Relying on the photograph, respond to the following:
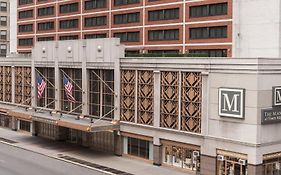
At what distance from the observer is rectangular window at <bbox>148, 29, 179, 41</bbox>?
71.0 m

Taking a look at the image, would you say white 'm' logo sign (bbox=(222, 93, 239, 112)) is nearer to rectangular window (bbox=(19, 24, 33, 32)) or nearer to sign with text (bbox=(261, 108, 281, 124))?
sign with text (bbox=(261, 108, 281, 124))

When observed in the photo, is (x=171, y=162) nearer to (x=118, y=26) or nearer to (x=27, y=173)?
(x=27, y=173)

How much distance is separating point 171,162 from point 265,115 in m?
11.6

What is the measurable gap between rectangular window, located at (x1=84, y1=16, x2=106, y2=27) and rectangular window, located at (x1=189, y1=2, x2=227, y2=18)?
1979cm

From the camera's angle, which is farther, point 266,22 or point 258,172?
point 266,22

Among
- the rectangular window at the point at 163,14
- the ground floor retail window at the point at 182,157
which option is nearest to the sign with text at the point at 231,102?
the ground floor retail window at the point at 182,157

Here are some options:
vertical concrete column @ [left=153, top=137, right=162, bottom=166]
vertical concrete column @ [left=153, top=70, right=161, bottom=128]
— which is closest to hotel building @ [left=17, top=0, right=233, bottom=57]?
vertical concrete column @ [left=153, top=70, right=161, bottom=128]

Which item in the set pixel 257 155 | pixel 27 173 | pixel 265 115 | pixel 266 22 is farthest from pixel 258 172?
pixel 266 22

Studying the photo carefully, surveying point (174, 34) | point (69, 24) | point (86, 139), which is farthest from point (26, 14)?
point (86, 139)

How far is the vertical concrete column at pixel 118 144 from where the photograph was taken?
52.8 metres

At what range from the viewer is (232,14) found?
64125 millimetres

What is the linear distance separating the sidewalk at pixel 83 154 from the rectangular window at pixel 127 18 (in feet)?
79.5

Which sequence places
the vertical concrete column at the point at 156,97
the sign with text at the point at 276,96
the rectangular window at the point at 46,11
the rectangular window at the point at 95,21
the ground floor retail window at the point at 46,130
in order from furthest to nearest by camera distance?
the rectangular window at the point at 46,11 → the rectangular window at the point at 95,21 → the ground floor retail window at the point at 46,130 → the vertical concrete column at the point at 156,97 → the sign with text at the point at 276,96

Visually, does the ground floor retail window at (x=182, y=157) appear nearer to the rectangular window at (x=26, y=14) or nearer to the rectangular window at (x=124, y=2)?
the rectangular window at (x=124, y=2)
